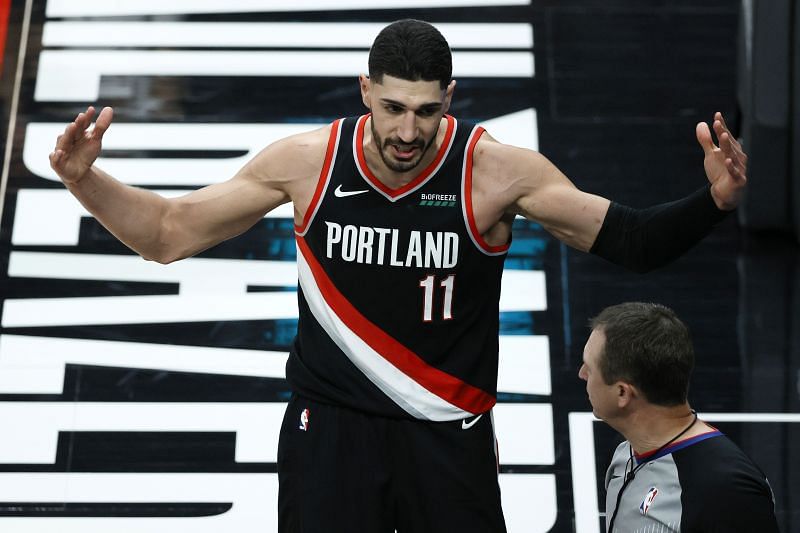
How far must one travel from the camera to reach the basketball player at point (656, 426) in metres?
3.29

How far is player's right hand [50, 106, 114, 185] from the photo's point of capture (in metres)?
3.75

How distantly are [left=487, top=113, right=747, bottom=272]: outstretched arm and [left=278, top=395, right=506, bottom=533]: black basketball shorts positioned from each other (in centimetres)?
62

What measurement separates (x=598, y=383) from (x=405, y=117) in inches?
33.2

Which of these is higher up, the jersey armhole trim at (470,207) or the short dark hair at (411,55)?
the short dark hair at (411,55)

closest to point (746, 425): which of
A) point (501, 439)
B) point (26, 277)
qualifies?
point (501, 439)

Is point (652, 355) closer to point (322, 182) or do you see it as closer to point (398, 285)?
point (398, 285)

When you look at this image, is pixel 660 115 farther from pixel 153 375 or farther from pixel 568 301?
pixel 153 375

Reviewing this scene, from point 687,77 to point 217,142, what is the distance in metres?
2.65

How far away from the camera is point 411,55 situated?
3.65 meters

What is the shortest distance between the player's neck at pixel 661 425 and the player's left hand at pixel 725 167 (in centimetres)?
55

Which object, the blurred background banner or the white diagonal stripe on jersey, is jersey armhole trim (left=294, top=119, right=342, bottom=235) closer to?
the white diagonal stripe on jersey

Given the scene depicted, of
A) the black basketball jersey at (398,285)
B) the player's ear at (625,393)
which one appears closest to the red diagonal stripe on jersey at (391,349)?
the black basketball jersey at (398,285)

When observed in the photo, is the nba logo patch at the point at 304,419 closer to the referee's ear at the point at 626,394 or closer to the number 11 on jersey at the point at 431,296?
the number 11 on jersey at the point at 431,296

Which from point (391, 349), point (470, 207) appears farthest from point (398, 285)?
point (470, 207)
